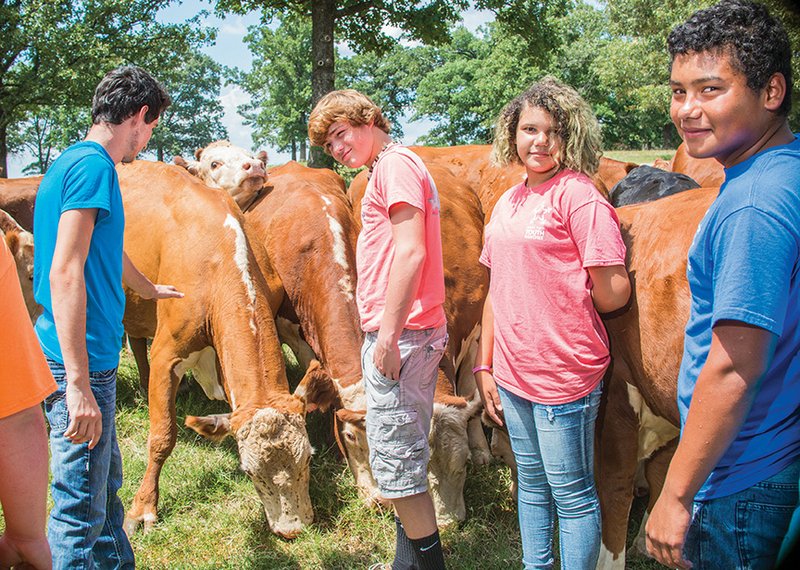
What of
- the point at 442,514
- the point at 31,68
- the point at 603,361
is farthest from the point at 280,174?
the point at 31,68

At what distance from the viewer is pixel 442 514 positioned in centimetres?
423

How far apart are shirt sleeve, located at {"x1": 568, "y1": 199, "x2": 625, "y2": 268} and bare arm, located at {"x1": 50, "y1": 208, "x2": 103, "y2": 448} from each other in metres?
1.95

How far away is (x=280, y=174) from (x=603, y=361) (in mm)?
5399

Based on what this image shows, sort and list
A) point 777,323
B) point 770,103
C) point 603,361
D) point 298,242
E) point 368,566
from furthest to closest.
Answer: point 298,242 < point 368,566 < point 603,361 < point 770,103 < point 777,323

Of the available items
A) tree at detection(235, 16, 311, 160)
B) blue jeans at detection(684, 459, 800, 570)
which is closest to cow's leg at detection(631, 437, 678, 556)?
blue jeans at detection(684, 459, 800, 570)

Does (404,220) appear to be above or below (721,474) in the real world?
above

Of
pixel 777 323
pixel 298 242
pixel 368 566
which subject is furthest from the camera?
pixel 298 242

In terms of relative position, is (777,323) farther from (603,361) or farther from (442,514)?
(442,514)

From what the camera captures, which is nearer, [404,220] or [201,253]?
[404,220]

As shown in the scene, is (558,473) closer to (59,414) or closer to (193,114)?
(59,414)

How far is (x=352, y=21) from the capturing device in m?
15.0

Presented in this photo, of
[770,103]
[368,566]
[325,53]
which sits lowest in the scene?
[368,566]

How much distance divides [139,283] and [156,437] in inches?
55.5

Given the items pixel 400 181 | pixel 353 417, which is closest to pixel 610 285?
pixel 400 181
